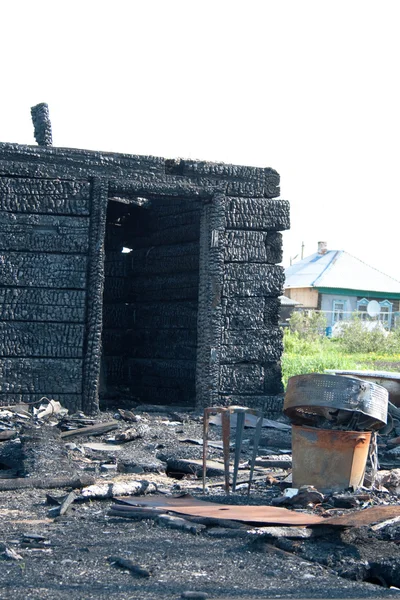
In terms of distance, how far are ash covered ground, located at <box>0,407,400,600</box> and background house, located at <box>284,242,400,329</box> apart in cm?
4334

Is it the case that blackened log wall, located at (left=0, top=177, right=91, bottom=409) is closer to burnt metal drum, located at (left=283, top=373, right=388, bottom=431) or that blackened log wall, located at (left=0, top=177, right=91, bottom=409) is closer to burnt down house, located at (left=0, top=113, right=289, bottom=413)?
burnt down house, located at (left=0, top=113, right=289, bottom=413)

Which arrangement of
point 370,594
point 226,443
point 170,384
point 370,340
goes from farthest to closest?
point 370,340
point 170,384
point 226,443
point 370,594

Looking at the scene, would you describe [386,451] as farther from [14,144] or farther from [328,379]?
[14,144]

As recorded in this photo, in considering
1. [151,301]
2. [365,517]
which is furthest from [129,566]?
[151,301]

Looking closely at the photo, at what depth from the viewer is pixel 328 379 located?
21.4 ft

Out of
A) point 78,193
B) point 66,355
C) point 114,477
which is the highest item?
point 78,193

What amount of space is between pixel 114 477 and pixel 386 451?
10.3 ft

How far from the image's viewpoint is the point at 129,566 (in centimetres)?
432

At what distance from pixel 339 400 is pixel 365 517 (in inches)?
51.9

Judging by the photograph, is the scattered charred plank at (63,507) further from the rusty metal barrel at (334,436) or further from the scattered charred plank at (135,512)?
the rusty metal barrel at (334,436)

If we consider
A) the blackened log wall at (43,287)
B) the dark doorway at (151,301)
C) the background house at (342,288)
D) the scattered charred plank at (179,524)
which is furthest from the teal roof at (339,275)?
the scattered charred plank at (179,524)

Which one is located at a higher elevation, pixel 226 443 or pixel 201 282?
pixel 201 282

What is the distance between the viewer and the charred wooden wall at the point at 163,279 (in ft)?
30.1

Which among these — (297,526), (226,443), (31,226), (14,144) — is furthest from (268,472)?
(14,144)
